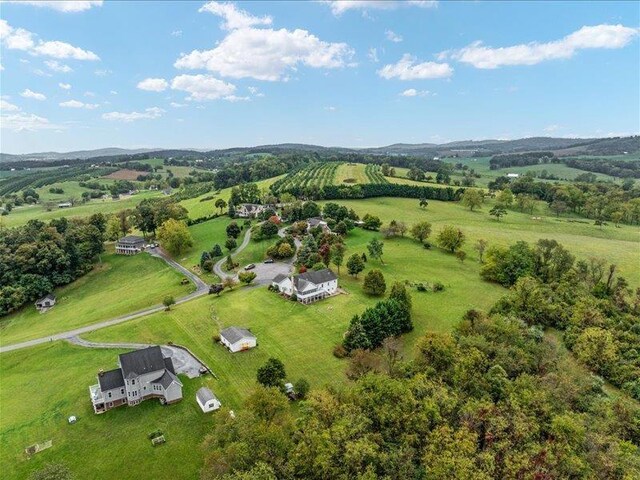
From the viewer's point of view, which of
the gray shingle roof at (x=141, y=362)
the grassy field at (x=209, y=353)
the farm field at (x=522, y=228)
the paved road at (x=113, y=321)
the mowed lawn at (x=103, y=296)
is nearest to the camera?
the grassy field at (x=209, y=353)

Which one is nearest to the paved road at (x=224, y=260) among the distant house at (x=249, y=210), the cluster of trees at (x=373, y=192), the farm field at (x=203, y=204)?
the distant house at (x=249, y=210)

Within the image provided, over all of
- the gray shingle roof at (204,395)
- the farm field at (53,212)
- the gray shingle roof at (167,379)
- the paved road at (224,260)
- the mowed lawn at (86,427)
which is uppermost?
the farm field at (53,212)

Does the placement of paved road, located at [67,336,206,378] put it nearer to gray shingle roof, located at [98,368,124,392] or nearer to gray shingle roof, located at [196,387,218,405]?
gray shingle roof, located at [196,387,218,405]

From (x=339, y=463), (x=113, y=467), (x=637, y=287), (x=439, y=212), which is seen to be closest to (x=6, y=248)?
(x=113, y=467)

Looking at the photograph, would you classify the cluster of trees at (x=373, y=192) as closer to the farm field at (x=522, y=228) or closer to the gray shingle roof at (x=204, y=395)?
the farm field at (x=522, y=228)

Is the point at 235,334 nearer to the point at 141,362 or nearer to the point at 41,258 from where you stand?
the point at 141,362

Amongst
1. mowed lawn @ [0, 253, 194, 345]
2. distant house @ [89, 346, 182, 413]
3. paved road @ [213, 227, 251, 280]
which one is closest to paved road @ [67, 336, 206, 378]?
distant house @ [89, 346, 182, 413]
